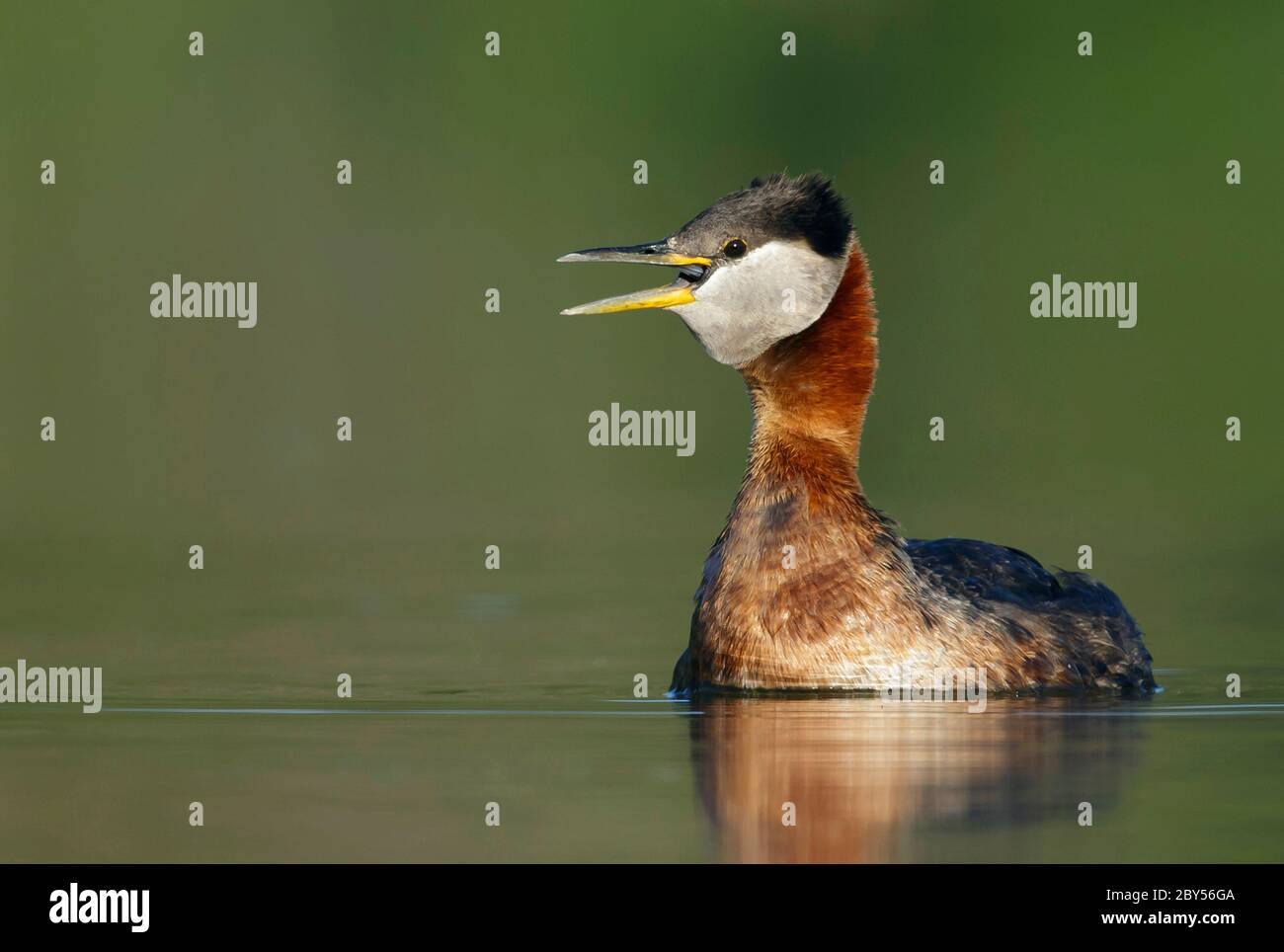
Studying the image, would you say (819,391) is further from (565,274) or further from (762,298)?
(565,274)

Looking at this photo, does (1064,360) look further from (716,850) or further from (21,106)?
(716,850)

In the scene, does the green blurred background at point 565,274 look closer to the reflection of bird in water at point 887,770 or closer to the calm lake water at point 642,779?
the calm lake water at point 642,779

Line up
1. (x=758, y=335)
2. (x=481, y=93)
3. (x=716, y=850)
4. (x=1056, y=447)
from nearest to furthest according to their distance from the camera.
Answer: (x=716, y=850) < (x=758, y=335) < (x=1056, y=447) < (x=481, y=93)

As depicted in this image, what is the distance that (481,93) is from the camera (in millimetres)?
31984

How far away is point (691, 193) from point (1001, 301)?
4279mm

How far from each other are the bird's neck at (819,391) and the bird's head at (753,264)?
8 centimetres

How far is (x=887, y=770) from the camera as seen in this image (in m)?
11.1

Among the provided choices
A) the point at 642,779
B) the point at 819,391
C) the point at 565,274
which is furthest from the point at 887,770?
the point at 565,274

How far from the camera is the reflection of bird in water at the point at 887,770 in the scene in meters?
9.98

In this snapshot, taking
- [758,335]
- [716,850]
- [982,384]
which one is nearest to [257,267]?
[982,384]

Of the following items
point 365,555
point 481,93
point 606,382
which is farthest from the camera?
point 481,93

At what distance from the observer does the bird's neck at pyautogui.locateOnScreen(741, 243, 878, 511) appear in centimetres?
1380

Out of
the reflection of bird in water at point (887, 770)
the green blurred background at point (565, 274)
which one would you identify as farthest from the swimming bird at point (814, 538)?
the green blurred background at point (565, 274)

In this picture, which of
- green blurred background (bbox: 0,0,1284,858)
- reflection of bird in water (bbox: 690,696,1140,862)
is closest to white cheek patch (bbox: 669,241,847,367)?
reflection of bird in water (bbox: 690,696,1140,862)
